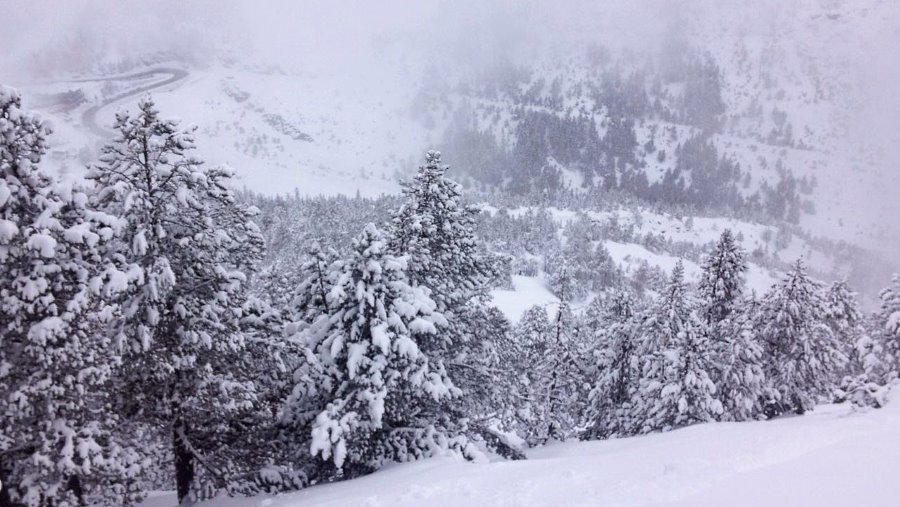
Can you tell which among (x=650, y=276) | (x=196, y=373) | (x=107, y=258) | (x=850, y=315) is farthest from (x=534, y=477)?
(x=650, y=276)

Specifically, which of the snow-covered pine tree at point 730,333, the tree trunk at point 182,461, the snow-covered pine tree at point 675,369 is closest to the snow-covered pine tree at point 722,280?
the snow-covered pine tree at point 730,333

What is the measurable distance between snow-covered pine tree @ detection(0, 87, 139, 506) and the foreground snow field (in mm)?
4119

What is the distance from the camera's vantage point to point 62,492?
10.4 metres

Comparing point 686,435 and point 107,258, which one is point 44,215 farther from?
point 686,435

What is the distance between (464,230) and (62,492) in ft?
38.1

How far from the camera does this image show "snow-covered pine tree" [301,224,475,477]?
41.9 ft

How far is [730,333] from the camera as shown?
25.9m

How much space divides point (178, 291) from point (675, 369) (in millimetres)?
19873

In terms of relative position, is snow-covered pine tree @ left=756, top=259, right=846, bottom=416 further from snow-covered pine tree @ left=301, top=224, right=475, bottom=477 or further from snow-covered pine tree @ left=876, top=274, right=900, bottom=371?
snow-covered pine tree @ left=301, top=224, right=475, bottom=477

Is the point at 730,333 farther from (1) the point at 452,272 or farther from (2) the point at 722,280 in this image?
(1) the point at 452,272

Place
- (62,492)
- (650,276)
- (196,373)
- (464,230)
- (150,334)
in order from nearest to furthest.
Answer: (62,492)
(150,334)
(196,373)
(464,230)
(650,276)

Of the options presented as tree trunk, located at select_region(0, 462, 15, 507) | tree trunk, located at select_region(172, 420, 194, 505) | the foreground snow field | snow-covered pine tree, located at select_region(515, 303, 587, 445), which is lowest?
snow-covered pine tree, located at select_region(515, 303, 587, 445)

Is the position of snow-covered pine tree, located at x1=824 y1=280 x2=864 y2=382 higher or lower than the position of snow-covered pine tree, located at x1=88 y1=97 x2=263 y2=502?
lower

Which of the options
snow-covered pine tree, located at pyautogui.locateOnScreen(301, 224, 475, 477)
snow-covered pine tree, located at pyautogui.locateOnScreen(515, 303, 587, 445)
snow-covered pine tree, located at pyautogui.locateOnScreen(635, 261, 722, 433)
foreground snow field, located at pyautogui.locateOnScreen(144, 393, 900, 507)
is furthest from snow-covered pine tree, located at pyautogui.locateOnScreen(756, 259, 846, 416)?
snow-covered pine tree, located at pyautogui.locateOnScreen(301, 224, 475, 477)
